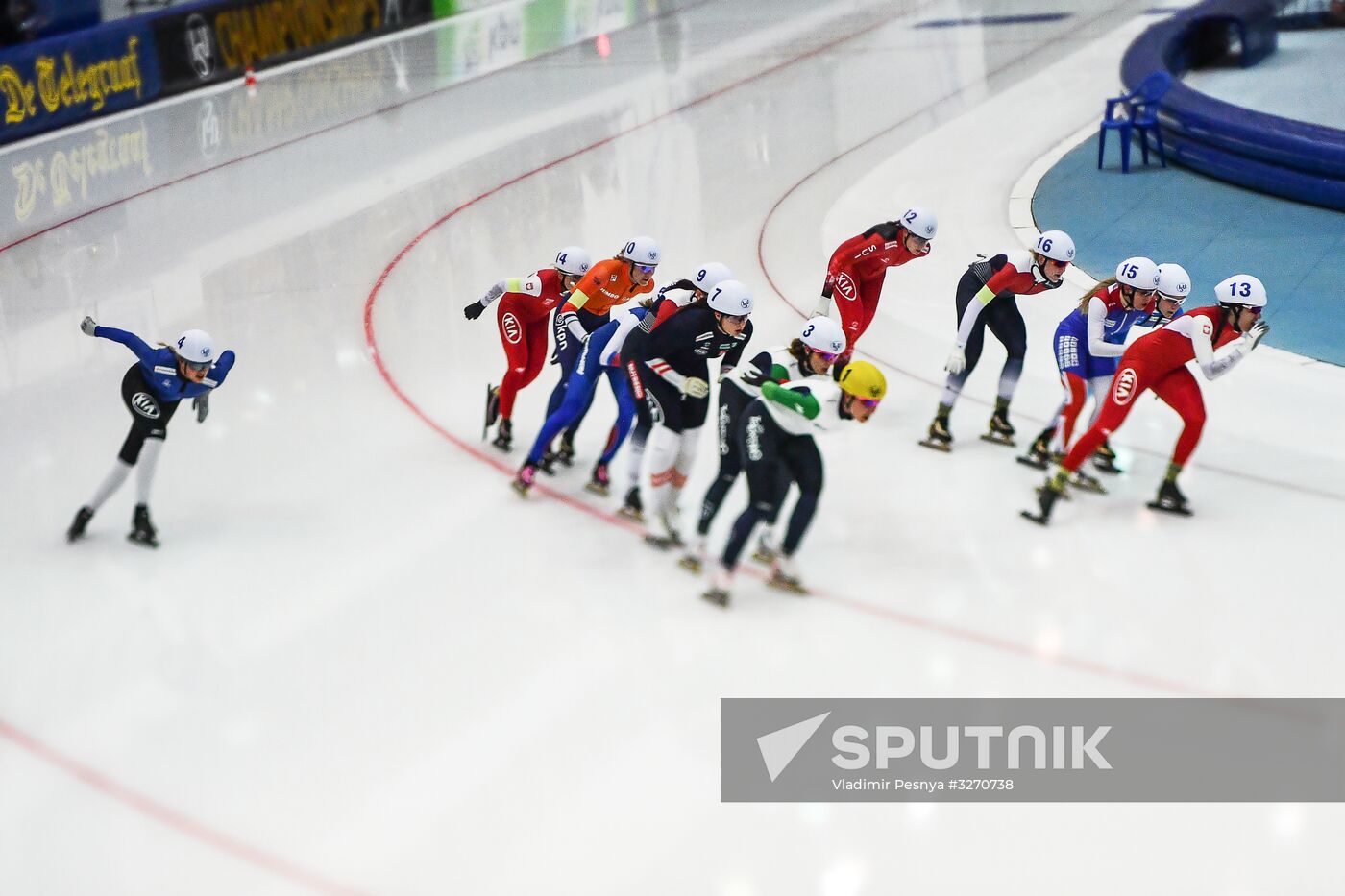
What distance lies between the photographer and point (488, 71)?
19188mm

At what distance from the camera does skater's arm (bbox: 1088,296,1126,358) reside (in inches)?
267

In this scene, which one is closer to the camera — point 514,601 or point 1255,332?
point 514,601

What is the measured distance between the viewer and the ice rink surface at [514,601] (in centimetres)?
455

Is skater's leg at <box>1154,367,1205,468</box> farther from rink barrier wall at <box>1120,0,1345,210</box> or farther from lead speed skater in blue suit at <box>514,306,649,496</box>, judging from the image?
rink barrier wall at <box>1120,0,1345,210</box>

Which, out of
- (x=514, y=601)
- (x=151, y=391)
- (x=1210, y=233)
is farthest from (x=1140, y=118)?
(x=151, y=391)

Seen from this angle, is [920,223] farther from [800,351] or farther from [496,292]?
[496,292]

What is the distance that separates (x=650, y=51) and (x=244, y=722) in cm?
1640

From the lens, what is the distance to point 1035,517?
22.0 ft

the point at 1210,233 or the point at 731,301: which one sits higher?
the point at 731,301

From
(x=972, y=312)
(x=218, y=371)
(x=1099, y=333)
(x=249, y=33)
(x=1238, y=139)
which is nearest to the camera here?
(x=218, y=371)

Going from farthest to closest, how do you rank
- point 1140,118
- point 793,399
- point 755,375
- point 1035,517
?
point 1140,118 → point 1035,517 → point 755,375 → point 793,399

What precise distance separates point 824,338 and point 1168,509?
2229mm

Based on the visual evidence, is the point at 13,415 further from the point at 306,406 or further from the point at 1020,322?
the point at 1020,322

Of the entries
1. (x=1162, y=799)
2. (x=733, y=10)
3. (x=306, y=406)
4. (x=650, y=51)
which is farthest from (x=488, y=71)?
(x=1162, y=799)
